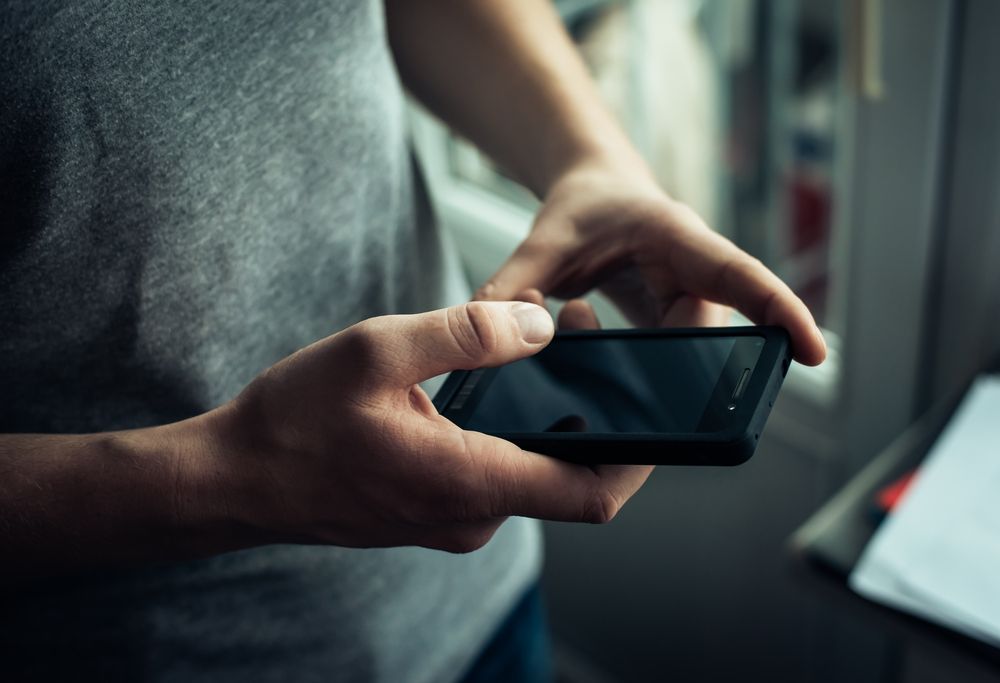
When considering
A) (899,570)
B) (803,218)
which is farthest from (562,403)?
(803,218)

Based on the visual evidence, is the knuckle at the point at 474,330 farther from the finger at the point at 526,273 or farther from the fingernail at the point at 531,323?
the finger at the point at 526,273

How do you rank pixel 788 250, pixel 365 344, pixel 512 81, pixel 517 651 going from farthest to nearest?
pixel 788 250 → pixel 517 651 → pixel 512 81 → pixel 365 344

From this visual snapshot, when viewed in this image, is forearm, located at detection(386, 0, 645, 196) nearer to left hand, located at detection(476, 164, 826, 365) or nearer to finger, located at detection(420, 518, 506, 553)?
left hand, located at detection(476, 164, 826, 365)

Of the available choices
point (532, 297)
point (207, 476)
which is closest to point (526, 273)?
point (532, 297)

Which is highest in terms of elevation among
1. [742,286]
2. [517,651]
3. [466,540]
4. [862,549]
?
[742,286]

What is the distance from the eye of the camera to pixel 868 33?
0.85 meters

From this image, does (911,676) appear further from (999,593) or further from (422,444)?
(422,444)

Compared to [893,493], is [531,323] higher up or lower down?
higher up

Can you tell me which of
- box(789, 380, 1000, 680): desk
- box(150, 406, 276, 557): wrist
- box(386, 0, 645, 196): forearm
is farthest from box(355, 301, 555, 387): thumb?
box(789, 380, 1000, 680): desk

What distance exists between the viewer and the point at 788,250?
5.20 ft

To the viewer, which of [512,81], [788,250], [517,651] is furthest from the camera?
[788,250]

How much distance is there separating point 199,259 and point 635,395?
0.89 feet

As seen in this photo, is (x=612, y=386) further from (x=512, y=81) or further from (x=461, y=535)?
(x=512, y=81)

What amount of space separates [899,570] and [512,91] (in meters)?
0.48
